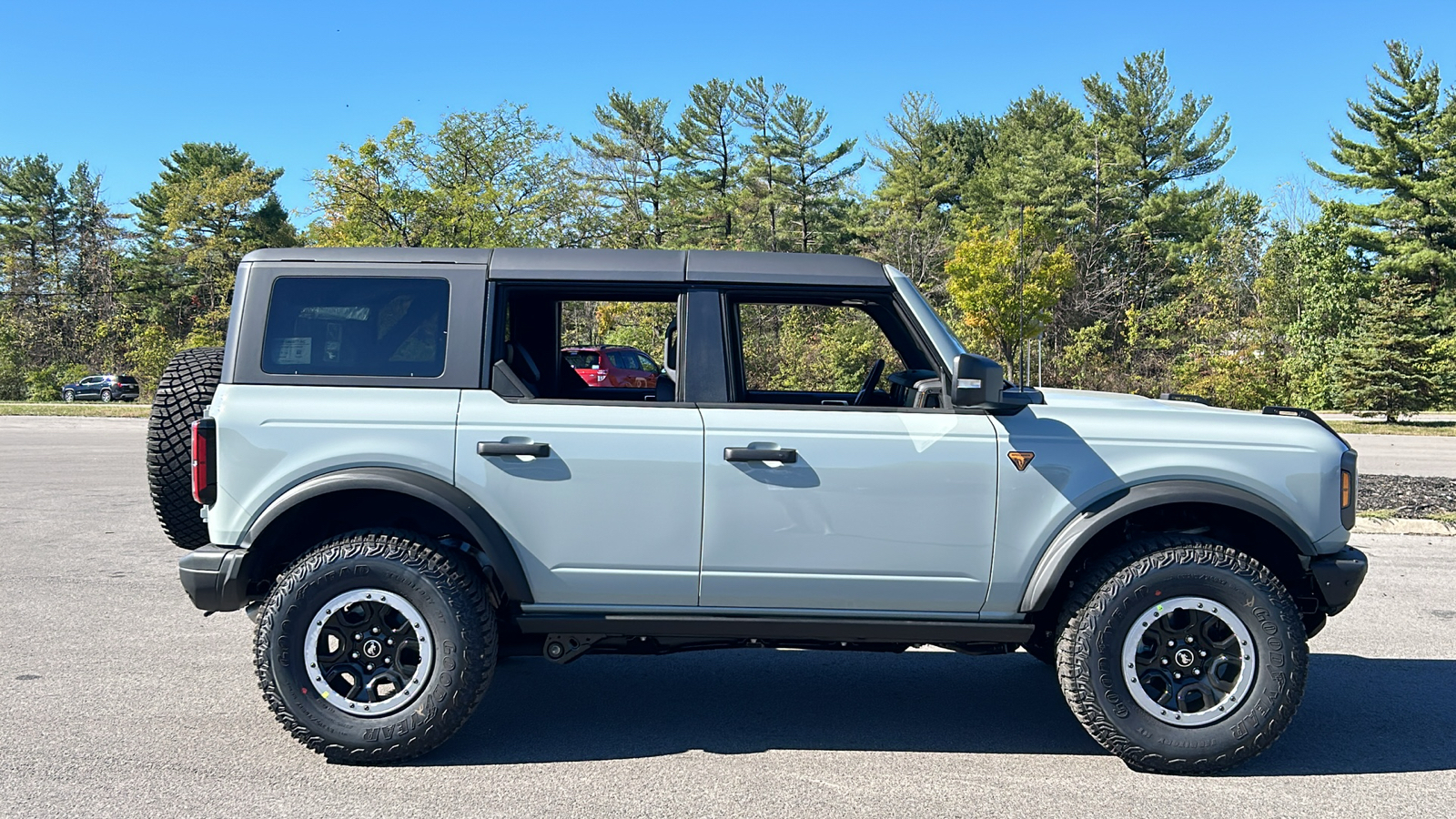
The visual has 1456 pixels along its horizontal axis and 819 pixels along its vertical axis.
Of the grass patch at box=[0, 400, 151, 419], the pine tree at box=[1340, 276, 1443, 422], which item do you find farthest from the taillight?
the pine tree at box=[1340, 276, 1443, 422]

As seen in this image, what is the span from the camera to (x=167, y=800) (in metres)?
3.65

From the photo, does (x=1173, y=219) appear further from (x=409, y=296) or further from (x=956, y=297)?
(x=409, y=296)

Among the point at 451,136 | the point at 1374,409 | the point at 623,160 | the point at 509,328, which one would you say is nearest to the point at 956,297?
the point at 1374,409

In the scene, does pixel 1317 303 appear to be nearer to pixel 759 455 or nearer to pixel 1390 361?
pixel 1390 361

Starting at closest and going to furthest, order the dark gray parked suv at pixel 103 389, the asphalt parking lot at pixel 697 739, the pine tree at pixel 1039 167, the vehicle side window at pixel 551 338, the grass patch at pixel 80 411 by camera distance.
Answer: the asphalt parking lot at pixel 697 739 → the vehicle side window at pixel 551 338 → the grass patch at pixel 80 411 → the dark gray parked suv at pixel 103 389 → the pine tree at pixel 1039 167

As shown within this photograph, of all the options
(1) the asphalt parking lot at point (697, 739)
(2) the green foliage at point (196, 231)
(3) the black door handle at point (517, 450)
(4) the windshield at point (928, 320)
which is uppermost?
(2) the green foliage at point (196, 231)

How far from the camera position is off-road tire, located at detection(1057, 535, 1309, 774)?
3.97m

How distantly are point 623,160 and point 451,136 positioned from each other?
77.2 feet

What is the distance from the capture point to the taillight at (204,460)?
13.4ft

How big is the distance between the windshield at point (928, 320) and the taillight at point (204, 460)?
2.77 metres

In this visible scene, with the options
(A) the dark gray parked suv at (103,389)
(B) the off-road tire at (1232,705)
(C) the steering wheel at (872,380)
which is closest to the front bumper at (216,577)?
(C) the steering wheel at (872,380)

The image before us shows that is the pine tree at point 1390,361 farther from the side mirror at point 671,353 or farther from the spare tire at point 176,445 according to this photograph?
the spare tire at point 176,445

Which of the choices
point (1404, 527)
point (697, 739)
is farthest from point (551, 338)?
point (1404, 527)

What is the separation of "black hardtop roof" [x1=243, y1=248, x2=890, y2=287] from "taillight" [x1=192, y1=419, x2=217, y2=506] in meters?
0.70
